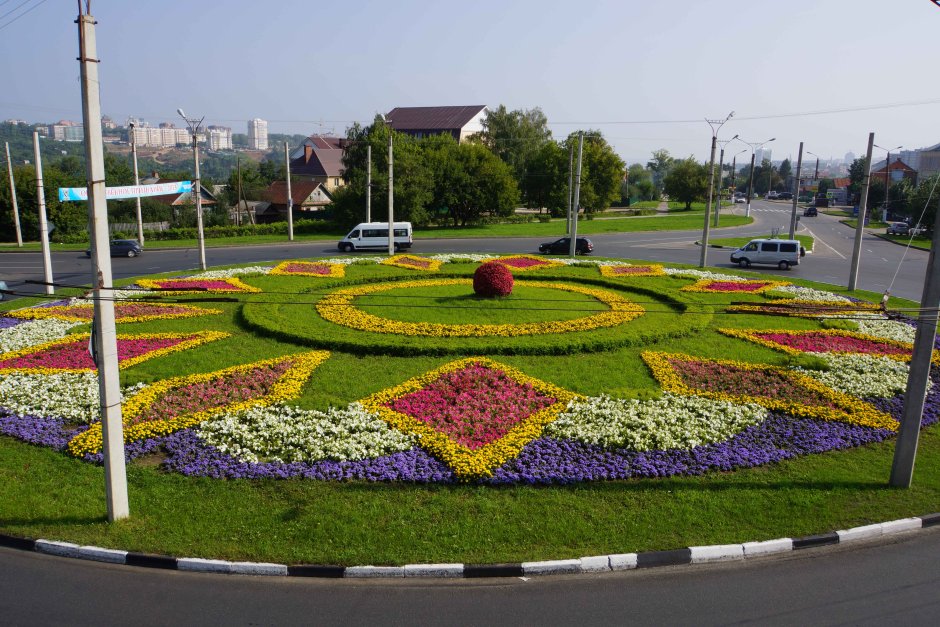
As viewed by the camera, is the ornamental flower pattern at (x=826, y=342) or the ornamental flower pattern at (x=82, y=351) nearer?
the ornamental flower pattern at (x=82, y=351)

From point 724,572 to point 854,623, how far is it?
185cm

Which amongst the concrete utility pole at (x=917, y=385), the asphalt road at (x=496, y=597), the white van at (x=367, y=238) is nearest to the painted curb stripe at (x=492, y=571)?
the asphalt road at (x=496, y=597)

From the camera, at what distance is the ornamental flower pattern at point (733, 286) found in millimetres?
31141

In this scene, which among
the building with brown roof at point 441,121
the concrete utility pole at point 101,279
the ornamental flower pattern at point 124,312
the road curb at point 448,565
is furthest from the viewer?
the building with brown roof at point 441,121

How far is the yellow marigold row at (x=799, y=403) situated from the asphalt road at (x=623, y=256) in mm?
17553

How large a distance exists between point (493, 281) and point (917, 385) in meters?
16.1

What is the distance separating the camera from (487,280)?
89.1ft

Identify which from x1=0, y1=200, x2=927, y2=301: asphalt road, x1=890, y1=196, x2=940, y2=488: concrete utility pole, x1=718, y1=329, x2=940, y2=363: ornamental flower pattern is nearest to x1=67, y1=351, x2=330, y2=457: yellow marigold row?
x1=890, y1=196, x2=940, y2=488: concrete utility pole

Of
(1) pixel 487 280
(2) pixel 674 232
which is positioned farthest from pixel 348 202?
(1) pixel 487 280

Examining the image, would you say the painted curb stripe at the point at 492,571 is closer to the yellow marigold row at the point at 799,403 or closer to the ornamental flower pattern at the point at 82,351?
the yellow marigold row at the point at 799,403

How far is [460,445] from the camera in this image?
1445 centimetres

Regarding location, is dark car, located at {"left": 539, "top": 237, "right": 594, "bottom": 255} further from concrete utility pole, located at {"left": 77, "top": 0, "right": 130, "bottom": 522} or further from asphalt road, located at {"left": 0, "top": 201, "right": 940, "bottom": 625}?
concrete utility pole, located at {"left": 77, "top": 0, "right": 130, "bottom": 522}

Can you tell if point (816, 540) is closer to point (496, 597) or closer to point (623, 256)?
point (496, 597)

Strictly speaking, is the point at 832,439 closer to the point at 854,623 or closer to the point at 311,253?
the point at 854,623
